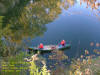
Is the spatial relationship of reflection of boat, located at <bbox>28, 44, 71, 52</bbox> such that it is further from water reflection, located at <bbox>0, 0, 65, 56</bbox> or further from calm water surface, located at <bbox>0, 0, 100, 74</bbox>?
water reflection, located at <bbox>0, 0, 65, 56</bbox>

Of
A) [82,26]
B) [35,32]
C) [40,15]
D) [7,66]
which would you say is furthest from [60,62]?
[40,15]

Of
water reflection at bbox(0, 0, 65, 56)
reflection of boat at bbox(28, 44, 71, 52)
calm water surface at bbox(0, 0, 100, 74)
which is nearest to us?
reflection of boat at bbox(28, 44, 71, 52)

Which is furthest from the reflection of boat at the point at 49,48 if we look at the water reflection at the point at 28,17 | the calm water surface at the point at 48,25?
the water reflection at the point at 28,17

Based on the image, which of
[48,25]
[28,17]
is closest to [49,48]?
[48,25]

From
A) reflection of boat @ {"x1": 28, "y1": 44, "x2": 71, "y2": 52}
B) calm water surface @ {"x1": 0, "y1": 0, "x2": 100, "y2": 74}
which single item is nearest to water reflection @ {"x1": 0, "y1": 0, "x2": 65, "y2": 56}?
calm water surface @ {"x1": 0, "y1": 0, "x2": 100, "y2": 74}

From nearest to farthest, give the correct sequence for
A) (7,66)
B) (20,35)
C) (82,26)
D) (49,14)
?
(7,66) → (20,35) → (82,26) → (49,14)

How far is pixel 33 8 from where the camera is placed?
12.6 meters

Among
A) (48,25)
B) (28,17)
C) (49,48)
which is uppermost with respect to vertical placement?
(28,17)

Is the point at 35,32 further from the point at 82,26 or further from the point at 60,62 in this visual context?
the point at 60,62

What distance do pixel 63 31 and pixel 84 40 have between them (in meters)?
1.88

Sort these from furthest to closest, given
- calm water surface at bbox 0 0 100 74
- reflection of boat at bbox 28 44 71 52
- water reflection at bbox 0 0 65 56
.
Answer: water reflection at bbox 0 0 65 56 → calm water surface at bbox 0 0 100 74 → reflection of boat at bbox 28 44 71 52

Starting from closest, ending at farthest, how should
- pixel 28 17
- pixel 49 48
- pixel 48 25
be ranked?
pixel 49 48, pixel 28 17, pixel 48 25

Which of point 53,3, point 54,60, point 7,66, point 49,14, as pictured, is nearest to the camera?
point 7,66

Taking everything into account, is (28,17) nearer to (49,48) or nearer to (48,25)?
(48,25)
